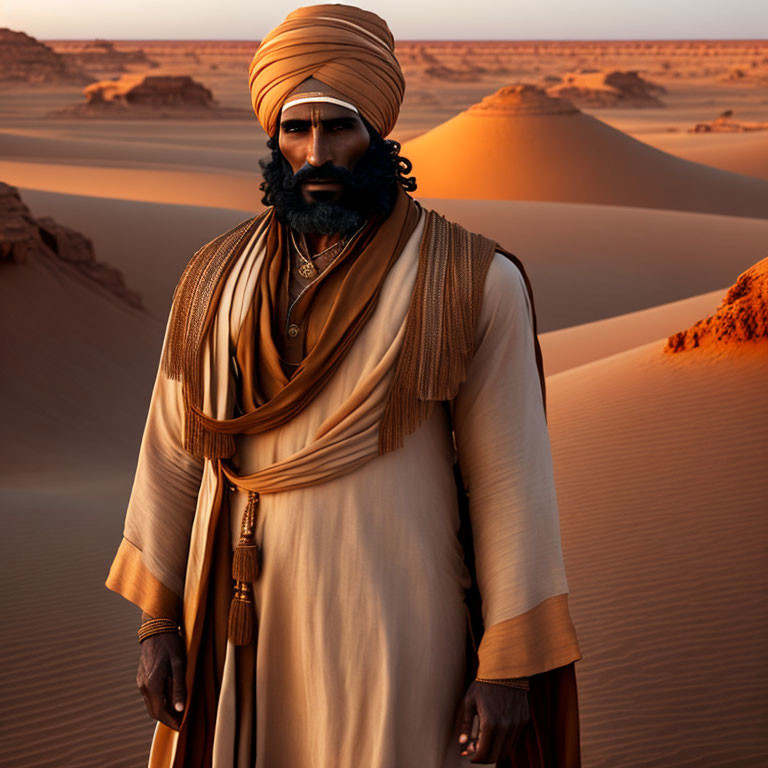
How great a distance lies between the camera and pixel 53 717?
16.6ft

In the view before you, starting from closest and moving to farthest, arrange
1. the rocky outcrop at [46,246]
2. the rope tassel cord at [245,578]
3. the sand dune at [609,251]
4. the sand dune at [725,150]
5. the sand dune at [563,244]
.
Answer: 1. the rope tassel cord at [245,578]
2. the rocky outcrop at [46,246]
3. the sand dune at [563,244]
4. the sand dune at [609,251]
5. the sand dune at [725,150]

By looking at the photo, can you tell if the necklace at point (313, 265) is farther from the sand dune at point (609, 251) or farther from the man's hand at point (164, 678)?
the sand dune at point (609, 251)

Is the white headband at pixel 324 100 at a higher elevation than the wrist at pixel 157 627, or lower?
higher

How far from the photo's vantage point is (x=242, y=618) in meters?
2.40

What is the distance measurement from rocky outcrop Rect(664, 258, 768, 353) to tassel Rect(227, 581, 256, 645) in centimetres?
693

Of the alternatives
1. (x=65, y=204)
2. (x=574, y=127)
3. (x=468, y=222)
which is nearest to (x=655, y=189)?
(x=574, y=127)

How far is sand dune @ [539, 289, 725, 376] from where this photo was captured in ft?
40.2

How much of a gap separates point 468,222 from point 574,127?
835 inches

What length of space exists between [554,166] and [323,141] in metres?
40.6

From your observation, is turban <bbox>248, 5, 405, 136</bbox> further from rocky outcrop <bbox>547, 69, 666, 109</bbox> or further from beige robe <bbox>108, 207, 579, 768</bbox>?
rocky outcrop <bbox>547, 69, 666, 109</bbox>

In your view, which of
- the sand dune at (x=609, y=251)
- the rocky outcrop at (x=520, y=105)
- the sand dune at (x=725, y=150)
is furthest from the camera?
the sand dune at (x=725, y=150)

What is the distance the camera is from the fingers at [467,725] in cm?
233

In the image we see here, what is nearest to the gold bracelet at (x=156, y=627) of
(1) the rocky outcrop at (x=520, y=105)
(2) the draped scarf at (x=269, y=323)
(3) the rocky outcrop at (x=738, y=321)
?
(2) the draped scarf at (x=269, y=323)

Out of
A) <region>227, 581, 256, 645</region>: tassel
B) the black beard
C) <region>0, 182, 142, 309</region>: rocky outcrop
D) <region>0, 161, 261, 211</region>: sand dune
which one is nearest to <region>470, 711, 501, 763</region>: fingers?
<region>227, 581, 256, 645</region>: tassel
